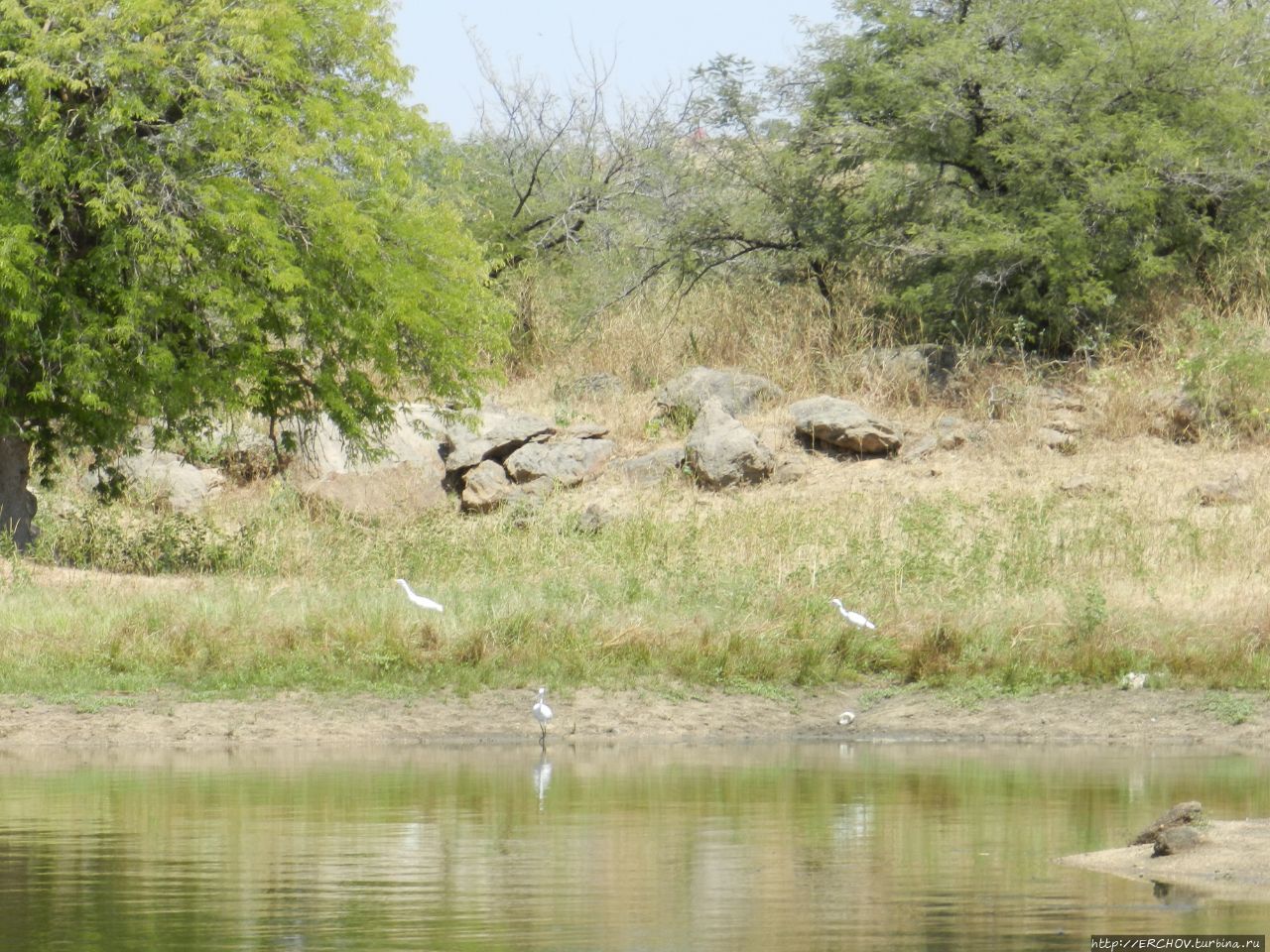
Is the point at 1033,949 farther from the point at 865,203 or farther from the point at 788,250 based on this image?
the point at 788,250

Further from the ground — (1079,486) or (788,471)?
(788,471)

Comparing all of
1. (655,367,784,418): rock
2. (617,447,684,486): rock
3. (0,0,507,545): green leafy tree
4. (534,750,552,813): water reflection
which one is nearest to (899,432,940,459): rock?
(655,367,784,418): rock

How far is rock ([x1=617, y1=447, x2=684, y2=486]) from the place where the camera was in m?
26.1

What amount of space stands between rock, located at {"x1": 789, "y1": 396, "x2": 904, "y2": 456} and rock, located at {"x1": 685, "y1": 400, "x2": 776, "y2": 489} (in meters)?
0.90

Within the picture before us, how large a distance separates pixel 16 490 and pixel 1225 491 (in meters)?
14.4

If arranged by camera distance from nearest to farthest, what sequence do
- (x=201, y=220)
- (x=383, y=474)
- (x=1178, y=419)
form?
(x=201, y=220) < (x=383, y=474) < (x=1178, y=419)

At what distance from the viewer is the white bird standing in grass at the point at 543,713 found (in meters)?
13.8

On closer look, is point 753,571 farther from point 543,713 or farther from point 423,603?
point 543,713

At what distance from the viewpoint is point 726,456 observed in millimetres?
25672

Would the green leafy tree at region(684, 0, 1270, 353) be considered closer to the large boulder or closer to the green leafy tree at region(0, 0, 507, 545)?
the large boulder

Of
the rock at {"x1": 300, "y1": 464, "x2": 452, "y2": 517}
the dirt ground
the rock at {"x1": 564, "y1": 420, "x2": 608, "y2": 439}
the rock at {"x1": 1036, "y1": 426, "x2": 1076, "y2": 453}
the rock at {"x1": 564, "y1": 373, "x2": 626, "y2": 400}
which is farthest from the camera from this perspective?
the rock at {"x1": 564, "y1": 373, "x2": 626, "y2": 400}

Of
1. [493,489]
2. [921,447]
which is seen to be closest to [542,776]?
[493,489]

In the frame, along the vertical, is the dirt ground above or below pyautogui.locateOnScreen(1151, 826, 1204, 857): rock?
above

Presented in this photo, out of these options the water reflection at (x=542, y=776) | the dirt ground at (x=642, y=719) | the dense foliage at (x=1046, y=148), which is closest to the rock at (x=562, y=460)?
the dense foliage at (x=1046, y=148)
